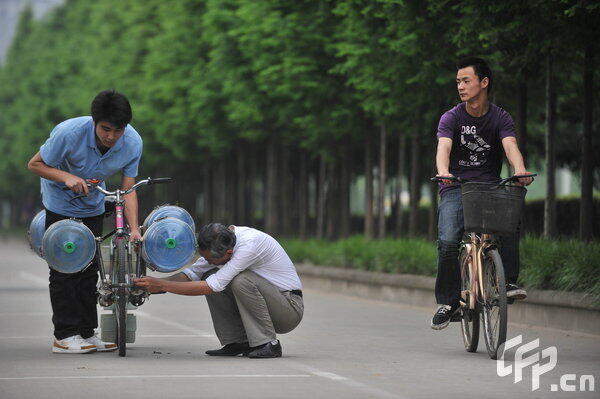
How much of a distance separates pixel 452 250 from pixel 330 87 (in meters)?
16.0

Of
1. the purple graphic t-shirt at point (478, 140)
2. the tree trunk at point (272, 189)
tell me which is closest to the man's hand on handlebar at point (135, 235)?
the purple graphic t-shirt at point (478, 140)

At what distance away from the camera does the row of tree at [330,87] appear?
18453 mm

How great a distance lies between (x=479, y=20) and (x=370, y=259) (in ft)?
22.1

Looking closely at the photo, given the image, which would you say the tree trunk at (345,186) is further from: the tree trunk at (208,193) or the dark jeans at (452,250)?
the dark jeans at (452,250)

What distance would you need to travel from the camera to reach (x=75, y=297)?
11.1m

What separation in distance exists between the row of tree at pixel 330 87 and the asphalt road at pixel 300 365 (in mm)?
3822

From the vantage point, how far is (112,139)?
10.9 metres

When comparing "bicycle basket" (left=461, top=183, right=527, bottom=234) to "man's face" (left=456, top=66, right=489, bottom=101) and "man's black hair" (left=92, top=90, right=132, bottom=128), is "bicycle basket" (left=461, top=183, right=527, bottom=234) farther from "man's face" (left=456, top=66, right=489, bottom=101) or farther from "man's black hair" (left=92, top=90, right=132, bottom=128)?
"man's black hair" (left=92, top=90, right=132, bottom=128)

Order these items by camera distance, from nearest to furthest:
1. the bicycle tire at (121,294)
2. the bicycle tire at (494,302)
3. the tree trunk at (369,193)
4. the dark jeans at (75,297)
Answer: the bicycle tire at (494,302) → the bicycle tire at (121,294) → the dark jeans at (75,297) → the tree trunk at (369,193)

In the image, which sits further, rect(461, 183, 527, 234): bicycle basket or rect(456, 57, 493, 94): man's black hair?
rect(456, 57, 493, 94): man's black hair

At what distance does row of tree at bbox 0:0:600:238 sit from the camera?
18.5 m

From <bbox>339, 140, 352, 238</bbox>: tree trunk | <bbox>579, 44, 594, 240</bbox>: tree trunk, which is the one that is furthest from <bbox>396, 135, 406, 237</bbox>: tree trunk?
<bbox>579, 44, 594, 240</bbox>: tree trunk

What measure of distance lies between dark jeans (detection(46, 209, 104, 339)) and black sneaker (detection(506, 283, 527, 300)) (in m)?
3.09

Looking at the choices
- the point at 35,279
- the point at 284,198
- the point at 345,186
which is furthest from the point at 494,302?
the point at 284,198
